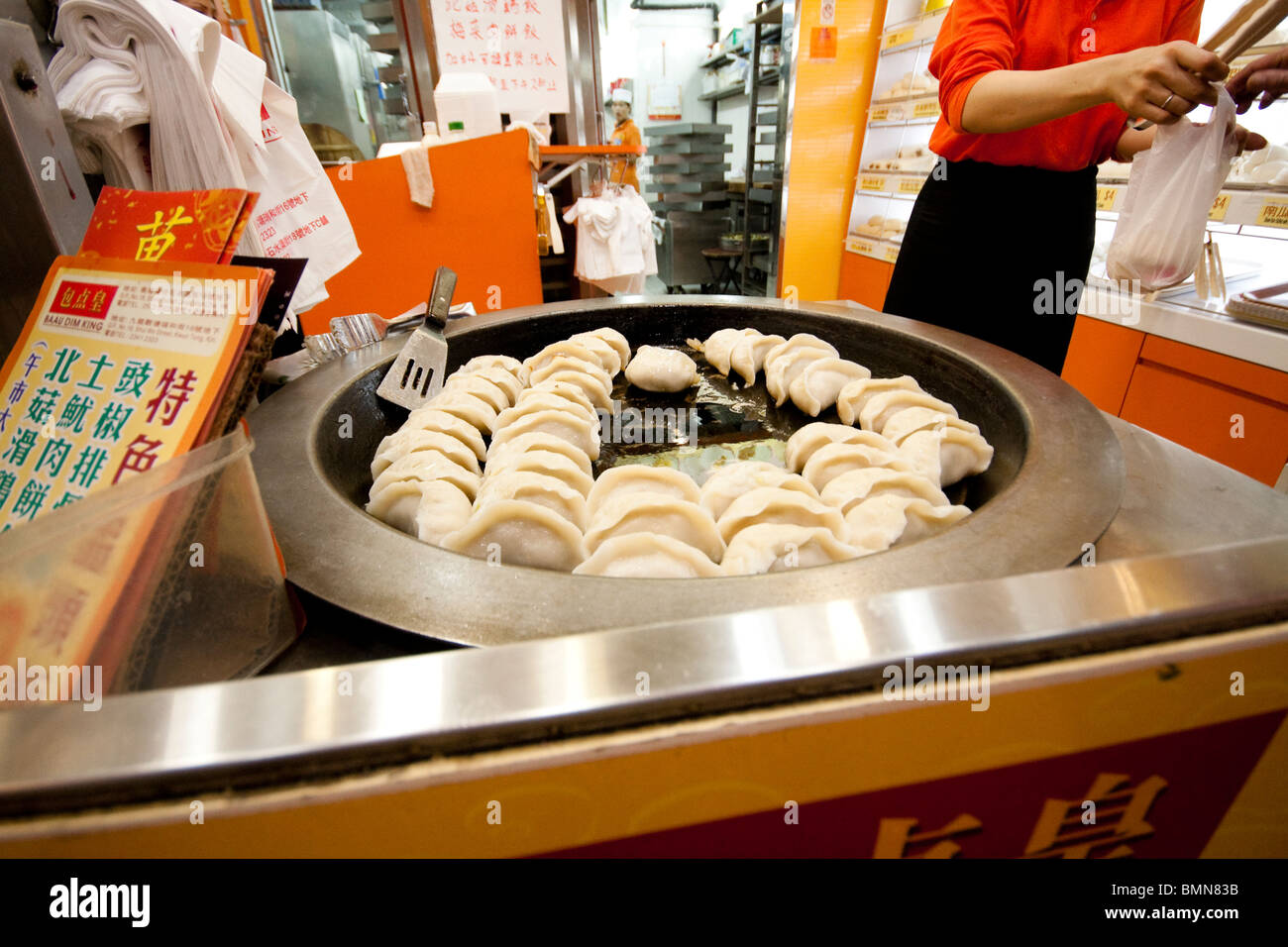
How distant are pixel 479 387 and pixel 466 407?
→ 0.15 meters

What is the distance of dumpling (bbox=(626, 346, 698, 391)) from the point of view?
2.08 m

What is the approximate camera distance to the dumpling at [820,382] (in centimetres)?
190

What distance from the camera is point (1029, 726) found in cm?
64

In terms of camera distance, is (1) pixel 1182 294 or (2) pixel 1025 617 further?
(1) pixel 1182 294

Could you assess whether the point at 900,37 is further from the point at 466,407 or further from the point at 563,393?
the point at 466,407

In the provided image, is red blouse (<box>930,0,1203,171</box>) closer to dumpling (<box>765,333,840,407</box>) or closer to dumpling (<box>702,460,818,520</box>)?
dumpling (<box>765,333,840,407</box>)

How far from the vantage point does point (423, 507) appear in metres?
1.27

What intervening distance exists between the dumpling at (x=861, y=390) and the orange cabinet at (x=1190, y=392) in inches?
80.7

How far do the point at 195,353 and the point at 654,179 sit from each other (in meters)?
10.0

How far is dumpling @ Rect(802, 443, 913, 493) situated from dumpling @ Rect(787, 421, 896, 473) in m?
0.06

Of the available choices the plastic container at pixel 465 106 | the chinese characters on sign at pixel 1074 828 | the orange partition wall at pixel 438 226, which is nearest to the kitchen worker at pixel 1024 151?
the chinese characters on sign at pixel 1074 828

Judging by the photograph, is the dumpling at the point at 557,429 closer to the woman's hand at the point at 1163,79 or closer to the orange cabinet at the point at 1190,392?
the woman's hand at the point at 1163,79

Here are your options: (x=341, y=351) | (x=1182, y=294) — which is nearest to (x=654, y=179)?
(x=1182, y=294)
